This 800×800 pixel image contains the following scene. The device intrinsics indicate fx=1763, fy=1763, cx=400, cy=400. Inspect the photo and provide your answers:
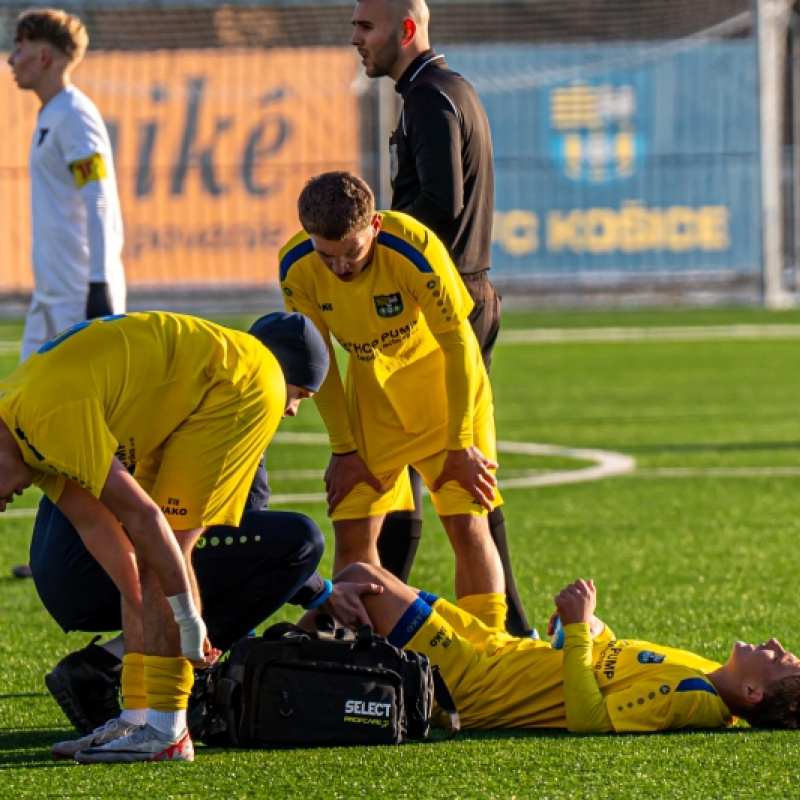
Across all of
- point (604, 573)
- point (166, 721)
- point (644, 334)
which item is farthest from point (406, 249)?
point (644, 334)

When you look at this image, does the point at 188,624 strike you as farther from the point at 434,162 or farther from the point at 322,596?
the point at 434,162

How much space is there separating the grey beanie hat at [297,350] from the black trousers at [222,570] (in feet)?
1.86

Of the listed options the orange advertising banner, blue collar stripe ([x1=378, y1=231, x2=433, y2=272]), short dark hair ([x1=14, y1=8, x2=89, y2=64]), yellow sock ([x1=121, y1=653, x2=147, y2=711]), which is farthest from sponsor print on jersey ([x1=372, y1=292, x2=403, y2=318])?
the orange advertising banner

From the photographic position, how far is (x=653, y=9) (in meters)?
29.5

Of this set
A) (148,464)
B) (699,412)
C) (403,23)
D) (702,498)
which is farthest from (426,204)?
(699,412)

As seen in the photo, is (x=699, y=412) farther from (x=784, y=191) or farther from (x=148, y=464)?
(x=784, y=191)

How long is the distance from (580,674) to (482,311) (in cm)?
158

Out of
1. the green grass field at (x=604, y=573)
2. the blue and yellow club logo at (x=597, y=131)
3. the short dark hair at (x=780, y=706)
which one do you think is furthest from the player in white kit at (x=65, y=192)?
the blue and yellow club logo at (x=597, y=131)

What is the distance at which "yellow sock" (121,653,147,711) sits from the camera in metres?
4.60

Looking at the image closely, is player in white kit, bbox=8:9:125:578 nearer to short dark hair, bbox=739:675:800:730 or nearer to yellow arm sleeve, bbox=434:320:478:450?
yellow arm sleeve, bbox=434:320:478:450

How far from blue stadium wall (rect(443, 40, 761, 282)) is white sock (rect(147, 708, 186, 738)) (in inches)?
874

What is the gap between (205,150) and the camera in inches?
1029

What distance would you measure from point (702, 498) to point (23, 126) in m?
18.4

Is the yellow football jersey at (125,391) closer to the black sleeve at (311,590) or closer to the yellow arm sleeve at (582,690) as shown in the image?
the black sleeve at (311,590)
